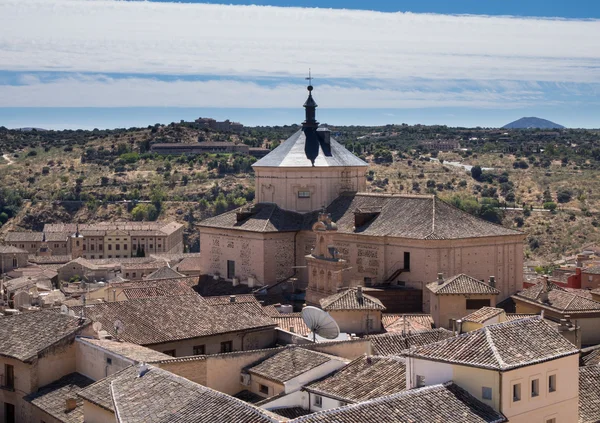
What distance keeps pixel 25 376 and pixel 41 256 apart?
260 feet

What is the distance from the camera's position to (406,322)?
34031mm

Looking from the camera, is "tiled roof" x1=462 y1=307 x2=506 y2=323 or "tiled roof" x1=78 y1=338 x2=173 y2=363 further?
"tiled roof" x1=462 y1=307 x2=506 y2=323

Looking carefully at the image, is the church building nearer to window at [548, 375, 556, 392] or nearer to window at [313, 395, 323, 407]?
window at [313, 395, 323, 407]

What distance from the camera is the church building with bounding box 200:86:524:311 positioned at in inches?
1587

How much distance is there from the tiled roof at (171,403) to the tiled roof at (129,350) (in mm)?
1740

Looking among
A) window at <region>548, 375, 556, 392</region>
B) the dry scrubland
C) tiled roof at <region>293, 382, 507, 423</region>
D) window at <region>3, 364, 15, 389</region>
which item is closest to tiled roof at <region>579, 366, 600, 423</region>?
window at <region>548, 375, 556, 392</region>

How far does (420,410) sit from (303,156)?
94.4 ft

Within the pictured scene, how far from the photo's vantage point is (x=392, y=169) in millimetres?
125625

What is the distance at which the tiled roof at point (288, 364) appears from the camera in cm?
2430

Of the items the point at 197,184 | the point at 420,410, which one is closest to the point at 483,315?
the point at 420,410

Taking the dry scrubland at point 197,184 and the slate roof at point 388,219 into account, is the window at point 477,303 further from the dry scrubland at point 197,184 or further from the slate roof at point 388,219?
the dry scrubland at point 197,184

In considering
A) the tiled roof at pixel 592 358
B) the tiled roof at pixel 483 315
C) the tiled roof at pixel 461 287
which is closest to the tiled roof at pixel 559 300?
the tiled roof at pixel 461 287

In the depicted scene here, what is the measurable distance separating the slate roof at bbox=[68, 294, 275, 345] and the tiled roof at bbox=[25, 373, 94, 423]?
7.04 ft

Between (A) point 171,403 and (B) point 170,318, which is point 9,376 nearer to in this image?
(B) point 170,318
